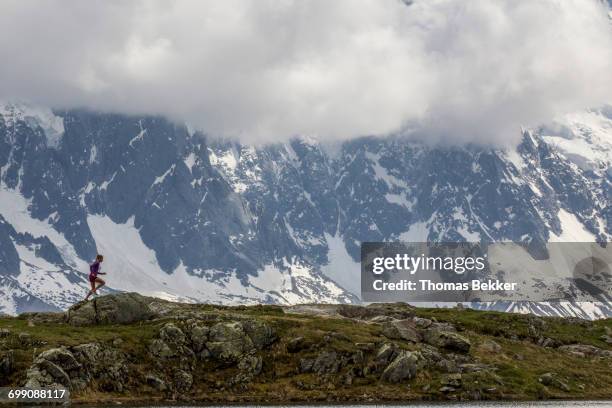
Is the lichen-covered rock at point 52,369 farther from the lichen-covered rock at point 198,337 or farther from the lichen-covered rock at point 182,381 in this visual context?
the lichen-covered rock at point 198,337

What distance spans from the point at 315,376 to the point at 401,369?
1010 centimetres

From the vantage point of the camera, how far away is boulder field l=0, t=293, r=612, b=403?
113875 millimetres

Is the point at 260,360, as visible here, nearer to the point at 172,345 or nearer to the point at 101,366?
the point at 172,345

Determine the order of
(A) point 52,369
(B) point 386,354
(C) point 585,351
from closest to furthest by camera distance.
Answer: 1. (A) point 52,369
2. (B) point 386,354
3. (C) point 585,351

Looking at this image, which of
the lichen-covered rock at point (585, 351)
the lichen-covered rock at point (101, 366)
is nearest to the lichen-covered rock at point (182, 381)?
the lichen-covered rock at point (101, 366)

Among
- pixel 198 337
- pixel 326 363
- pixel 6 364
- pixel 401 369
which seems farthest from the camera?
pixel 198 337

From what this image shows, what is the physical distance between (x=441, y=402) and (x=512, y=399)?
9.95 m

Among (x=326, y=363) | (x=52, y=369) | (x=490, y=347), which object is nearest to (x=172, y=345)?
(x=52, y=369)

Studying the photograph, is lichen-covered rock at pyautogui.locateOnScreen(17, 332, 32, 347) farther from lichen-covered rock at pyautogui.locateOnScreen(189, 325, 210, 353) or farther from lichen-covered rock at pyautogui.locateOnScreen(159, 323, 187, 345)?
lichen-covered rock at pyautogui.locateOnScreen(189, 325, 210, 353)

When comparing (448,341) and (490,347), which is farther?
(490,347)

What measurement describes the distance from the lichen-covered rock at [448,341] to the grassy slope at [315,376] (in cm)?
176

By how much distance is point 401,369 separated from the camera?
12350cm

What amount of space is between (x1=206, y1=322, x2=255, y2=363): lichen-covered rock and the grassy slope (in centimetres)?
151

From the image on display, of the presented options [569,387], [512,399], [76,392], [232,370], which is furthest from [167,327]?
[569,387]
